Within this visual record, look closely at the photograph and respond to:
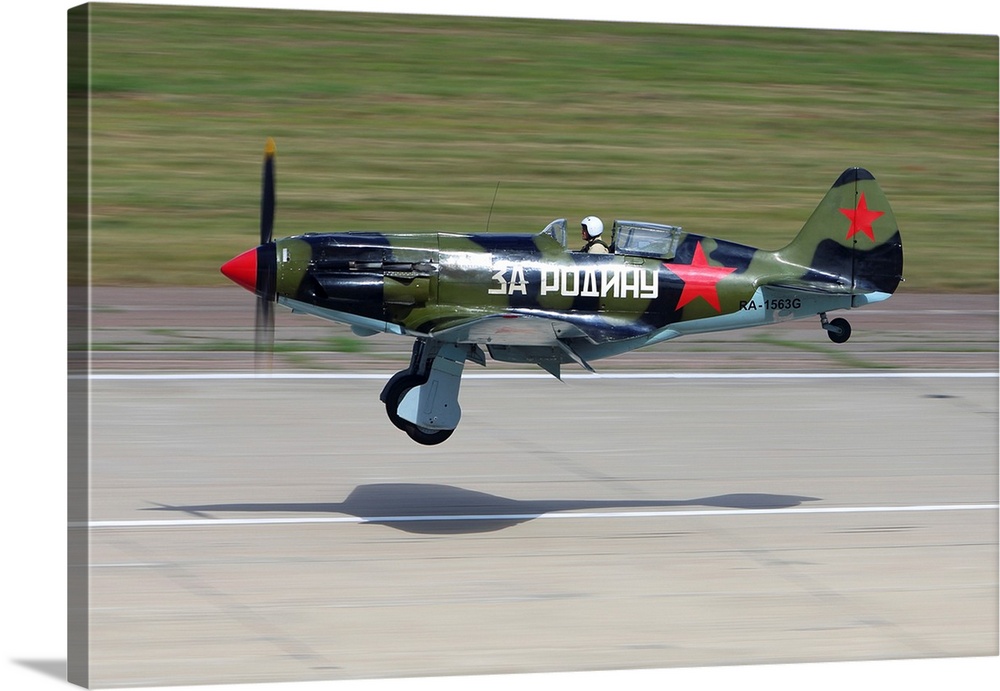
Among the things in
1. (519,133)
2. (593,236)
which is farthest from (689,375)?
(593,236)

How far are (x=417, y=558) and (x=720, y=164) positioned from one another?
8217 millimetres

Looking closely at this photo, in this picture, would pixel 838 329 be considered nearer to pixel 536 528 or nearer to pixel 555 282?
pixel 555 282

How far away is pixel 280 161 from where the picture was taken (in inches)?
685

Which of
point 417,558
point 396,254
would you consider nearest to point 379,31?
point 396,254

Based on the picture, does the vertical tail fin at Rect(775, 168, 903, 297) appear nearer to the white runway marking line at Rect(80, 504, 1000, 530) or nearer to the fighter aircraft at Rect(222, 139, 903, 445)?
the fighter aircraft at Rect(222, 139, 903, 445)

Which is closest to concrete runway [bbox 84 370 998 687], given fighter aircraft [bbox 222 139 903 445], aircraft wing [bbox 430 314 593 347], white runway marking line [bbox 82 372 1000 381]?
white runway marking line [bbox 82 372 1000 381]

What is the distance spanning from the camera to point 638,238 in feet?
35.8

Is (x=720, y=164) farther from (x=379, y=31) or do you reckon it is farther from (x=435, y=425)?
(x=435, y=425)

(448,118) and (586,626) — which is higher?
(448,118)

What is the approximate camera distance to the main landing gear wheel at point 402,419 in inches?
435

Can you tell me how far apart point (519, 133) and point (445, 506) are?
22.3 feet

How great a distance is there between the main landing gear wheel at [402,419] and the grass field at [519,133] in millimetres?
2880

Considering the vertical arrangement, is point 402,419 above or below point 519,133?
below

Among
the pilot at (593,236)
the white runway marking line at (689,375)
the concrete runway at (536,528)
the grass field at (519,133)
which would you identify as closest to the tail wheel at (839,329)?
the concrete runway at (536,528)
